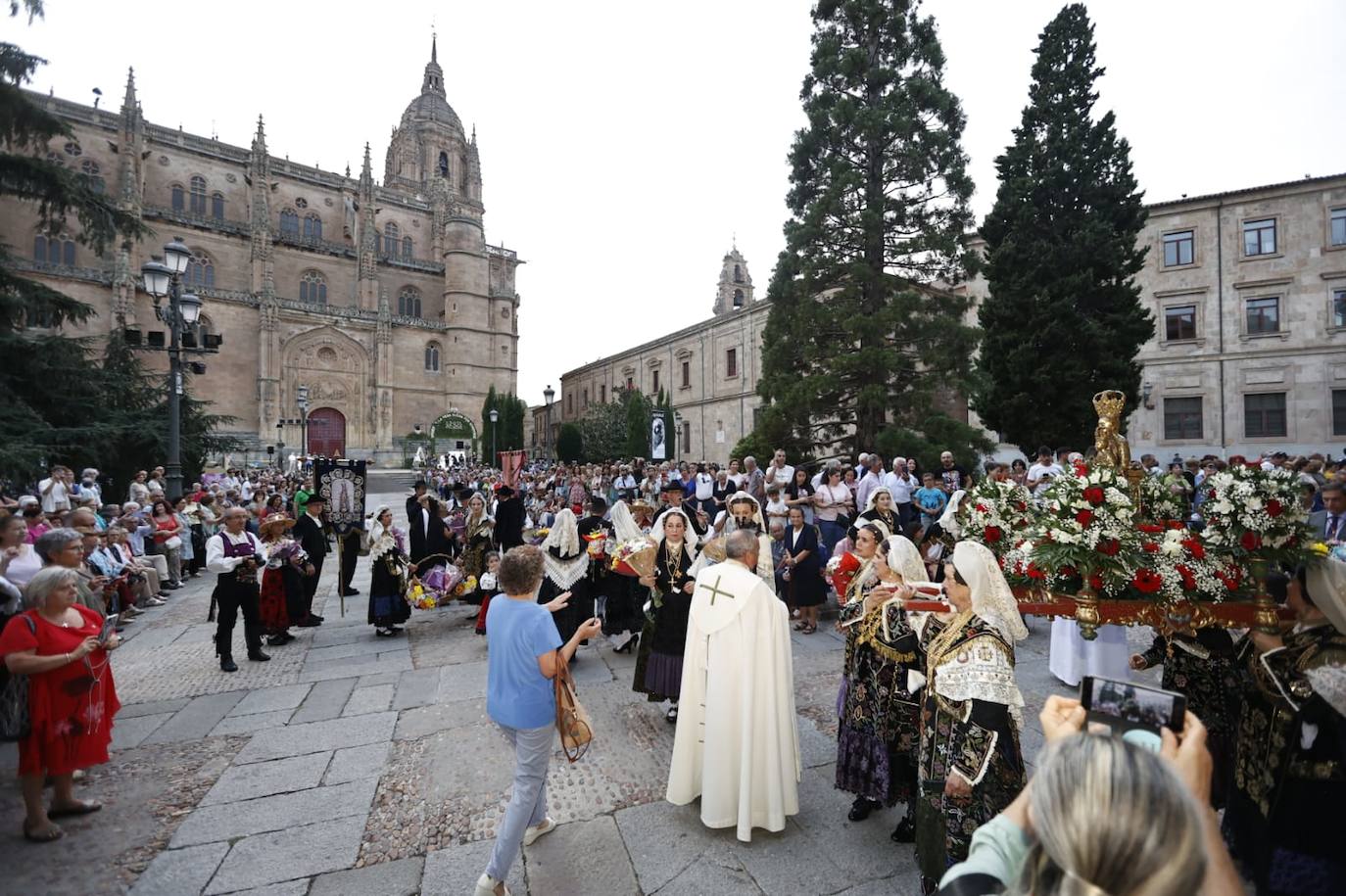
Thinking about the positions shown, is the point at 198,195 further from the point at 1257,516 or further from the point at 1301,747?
the point at 1301,747

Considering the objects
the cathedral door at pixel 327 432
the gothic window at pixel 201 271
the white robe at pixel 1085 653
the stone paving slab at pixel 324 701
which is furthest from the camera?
the cathedral door at pixel 327 432

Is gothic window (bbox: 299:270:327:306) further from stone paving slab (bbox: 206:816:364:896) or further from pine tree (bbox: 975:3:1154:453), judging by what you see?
stone paving slab (bbox: 206:816:364:896)

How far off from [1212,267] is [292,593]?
31.5 m

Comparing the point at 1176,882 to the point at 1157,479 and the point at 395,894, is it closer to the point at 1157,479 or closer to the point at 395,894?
the point at 395,894

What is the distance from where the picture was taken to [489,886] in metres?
3.12

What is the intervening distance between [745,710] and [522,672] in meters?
1.32

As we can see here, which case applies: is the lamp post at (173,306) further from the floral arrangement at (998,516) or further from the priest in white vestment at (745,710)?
the floral arrangement at (998,516)

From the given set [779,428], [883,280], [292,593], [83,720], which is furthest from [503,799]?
[883,280]

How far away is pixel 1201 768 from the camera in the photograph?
162 centimetres

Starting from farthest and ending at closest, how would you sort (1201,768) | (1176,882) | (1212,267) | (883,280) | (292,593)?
(1212,267)
(883,280)
(292,593)
(1201,768)
(1176,882)

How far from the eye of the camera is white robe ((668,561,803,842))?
3.66 meters

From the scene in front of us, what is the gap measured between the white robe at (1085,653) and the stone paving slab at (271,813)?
18.4ft

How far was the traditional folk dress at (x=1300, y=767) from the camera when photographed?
266 centimetres

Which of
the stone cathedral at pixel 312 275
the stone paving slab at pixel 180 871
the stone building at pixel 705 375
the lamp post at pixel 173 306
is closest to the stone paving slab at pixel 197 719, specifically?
the stone paving slab at pixel 180 871
